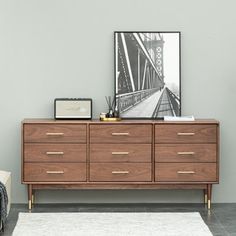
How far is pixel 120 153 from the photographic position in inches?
250

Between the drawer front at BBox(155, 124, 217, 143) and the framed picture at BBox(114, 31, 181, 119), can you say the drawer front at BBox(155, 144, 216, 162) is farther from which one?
the framed picture at BBox(114, 31, 181, 119)

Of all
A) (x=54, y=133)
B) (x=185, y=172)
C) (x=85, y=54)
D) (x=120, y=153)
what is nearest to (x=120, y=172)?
(x=120, y=153)

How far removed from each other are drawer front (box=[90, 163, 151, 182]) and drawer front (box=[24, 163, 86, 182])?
11 cm

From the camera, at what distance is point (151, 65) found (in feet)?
A: 21.8

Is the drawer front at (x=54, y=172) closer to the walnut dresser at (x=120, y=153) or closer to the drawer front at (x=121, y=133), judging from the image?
the walnut dresser at (x=120, y=153)

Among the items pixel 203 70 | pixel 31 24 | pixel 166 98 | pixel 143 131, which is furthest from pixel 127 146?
pixel 31 24

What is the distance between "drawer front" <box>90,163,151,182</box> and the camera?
6.35m

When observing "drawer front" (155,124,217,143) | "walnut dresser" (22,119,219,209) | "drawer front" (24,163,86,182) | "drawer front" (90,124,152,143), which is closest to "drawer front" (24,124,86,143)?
"walnut dresser" (22,119,219,209)

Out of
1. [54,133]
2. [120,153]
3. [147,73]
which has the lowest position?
[120,153]

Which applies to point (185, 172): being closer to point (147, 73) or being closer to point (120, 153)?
point (120, 153)

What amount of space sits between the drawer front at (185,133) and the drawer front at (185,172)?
0.73 ft

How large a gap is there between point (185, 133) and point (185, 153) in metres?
0.18

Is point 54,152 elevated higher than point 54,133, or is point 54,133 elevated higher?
point 54,133

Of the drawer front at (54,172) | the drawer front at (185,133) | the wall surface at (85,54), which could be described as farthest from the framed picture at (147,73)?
the drawer front at (54,172)
